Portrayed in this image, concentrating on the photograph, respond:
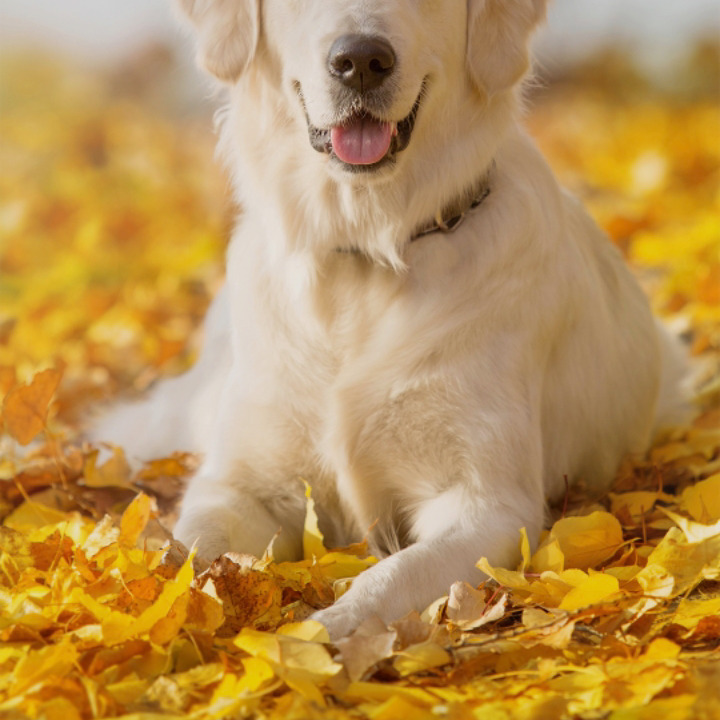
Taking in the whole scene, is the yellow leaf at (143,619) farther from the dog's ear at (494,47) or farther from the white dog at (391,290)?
the dog's ear at (494,47)

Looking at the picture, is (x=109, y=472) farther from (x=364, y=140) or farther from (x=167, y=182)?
(x=167, y=182)

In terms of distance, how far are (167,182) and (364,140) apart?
667 centimetres

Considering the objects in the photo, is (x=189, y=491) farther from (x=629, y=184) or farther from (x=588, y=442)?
(x=629, y=184)

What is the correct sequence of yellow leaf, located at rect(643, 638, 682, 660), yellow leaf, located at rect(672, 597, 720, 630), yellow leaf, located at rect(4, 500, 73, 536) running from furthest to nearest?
yellow leaf, located at rect(4, 500, 73, 536) < yellow leaf, located at rect(672, 597, 720, 630) < yellow leaf, located at rect(643, 638, 682, 660)

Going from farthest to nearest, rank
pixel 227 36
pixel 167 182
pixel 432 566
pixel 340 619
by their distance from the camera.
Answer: pixel 167 182 < pixel 227 36 < pixel 432 566 < pixel 340 619

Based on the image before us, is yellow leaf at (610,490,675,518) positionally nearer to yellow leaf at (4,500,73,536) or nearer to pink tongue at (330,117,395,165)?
pink tongue at (330,117,395,165)

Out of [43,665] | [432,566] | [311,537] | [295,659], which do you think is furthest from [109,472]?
[295,659]

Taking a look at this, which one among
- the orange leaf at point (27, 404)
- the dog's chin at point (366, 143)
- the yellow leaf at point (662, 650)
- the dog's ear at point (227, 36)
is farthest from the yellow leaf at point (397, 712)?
the dog's ear at point (227, 36)

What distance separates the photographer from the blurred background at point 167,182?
17.0 ft

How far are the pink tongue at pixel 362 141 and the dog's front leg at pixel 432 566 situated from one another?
3.03ft

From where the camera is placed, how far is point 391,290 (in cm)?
289

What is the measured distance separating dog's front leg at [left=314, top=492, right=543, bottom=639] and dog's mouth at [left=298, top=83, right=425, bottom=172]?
3.00ft

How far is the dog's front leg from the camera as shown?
2320 mm

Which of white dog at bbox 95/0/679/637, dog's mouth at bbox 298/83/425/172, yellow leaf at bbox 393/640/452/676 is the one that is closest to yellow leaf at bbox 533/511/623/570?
white dog at bbox 95/0/679/637
